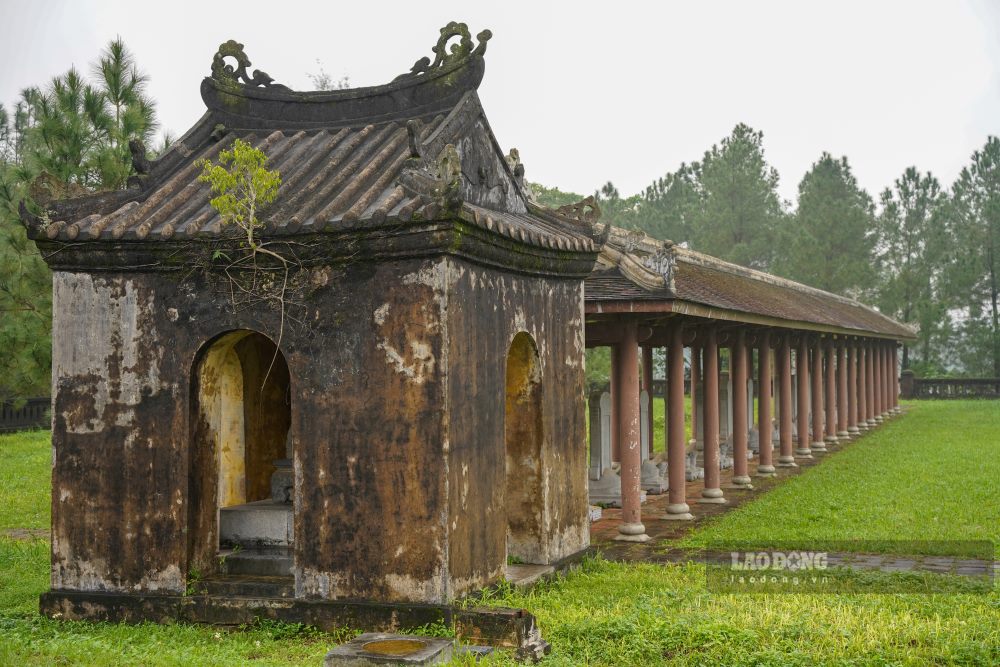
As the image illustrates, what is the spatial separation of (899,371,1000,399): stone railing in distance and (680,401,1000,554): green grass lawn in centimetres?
1950

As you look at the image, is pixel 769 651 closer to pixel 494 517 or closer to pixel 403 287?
pixel 494 517

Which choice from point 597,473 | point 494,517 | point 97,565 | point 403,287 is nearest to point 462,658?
point 494,517

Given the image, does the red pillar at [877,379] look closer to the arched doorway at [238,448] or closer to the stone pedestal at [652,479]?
the stone pedestal at [652,479]

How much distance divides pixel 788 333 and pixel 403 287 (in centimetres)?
1409

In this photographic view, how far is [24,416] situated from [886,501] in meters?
20.7

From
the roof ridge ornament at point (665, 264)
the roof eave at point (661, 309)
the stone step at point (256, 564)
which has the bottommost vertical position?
the stone step at point (256, 564)

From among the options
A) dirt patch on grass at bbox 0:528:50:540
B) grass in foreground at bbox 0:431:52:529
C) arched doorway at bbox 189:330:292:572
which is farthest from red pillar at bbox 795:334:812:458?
dirt patch on grass at bbox 0:528:50:540

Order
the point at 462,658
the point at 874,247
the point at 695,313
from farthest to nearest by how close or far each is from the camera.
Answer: the point at 874,247 → the point at 695,313 → the point at 462,658

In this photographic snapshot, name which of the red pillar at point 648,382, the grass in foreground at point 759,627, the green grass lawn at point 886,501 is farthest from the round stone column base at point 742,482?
the grass in foreground at point 759,627

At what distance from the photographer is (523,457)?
A: 356 inches

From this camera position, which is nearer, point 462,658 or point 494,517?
point 462,658

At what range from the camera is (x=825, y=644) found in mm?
6688

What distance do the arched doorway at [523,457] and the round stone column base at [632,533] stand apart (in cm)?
309

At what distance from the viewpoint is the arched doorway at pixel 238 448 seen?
817cm
